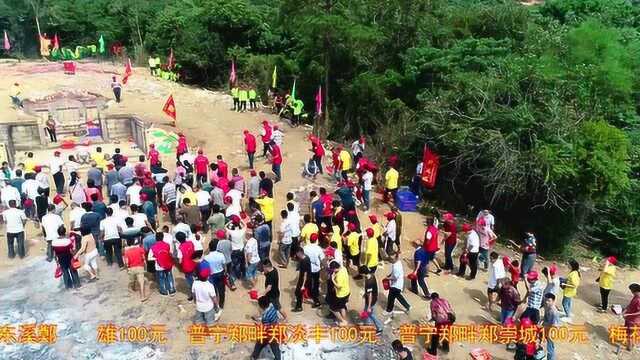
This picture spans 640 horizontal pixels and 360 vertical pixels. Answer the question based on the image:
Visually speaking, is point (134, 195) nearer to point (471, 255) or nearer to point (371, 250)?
point (371, 250)

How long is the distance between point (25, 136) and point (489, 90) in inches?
569

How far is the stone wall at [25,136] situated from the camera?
18.5 meters

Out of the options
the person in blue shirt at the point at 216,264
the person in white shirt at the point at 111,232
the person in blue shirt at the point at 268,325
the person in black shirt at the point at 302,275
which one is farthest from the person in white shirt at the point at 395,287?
the person in white shirt at the point at 111,232

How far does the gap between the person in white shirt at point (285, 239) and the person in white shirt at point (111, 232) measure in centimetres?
303

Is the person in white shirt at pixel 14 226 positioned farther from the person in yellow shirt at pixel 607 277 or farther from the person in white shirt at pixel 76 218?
the person in yellow shirt at pixel 607 277

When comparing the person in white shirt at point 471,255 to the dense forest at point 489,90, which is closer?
the person in white shirt at point 471,255

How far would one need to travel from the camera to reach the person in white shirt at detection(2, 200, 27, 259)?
457 inches

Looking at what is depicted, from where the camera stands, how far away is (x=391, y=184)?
1504 centimetres

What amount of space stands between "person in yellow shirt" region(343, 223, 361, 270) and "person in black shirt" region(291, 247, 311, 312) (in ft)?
3.85

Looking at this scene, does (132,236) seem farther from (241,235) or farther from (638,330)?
(638,330)

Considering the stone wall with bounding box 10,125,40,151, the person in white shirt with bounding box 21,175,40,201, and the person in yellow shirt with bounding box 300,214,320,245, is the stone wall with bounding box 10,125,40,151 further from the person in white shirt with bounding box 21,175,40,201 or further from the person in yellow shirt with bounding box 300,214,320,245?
the person in yellow shirt with bounding box 300,214,320,245

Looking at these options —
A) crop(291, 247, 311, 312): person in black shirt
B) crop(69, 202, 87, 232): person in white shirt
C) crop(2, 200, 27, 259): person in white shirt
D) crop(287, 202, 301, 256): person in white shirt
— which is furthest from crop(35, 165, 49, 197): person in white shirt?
crop(291, 247, 311, 312): person in black shirt

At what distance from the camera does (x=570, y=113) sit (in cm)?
1514

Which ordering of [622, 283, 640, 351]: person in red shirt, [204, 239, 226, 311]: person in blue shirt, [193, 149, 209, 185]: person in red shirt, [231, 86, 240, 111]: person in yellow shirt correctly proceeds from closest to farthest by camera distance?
[204, 239, 226, 311]: person in blue shirt
[622, 283, 640, 351]: person in red shirt
[193, 149, 209, 185]: person in red shirt
[231, 86, 240, 111]: person in yellow shirt
